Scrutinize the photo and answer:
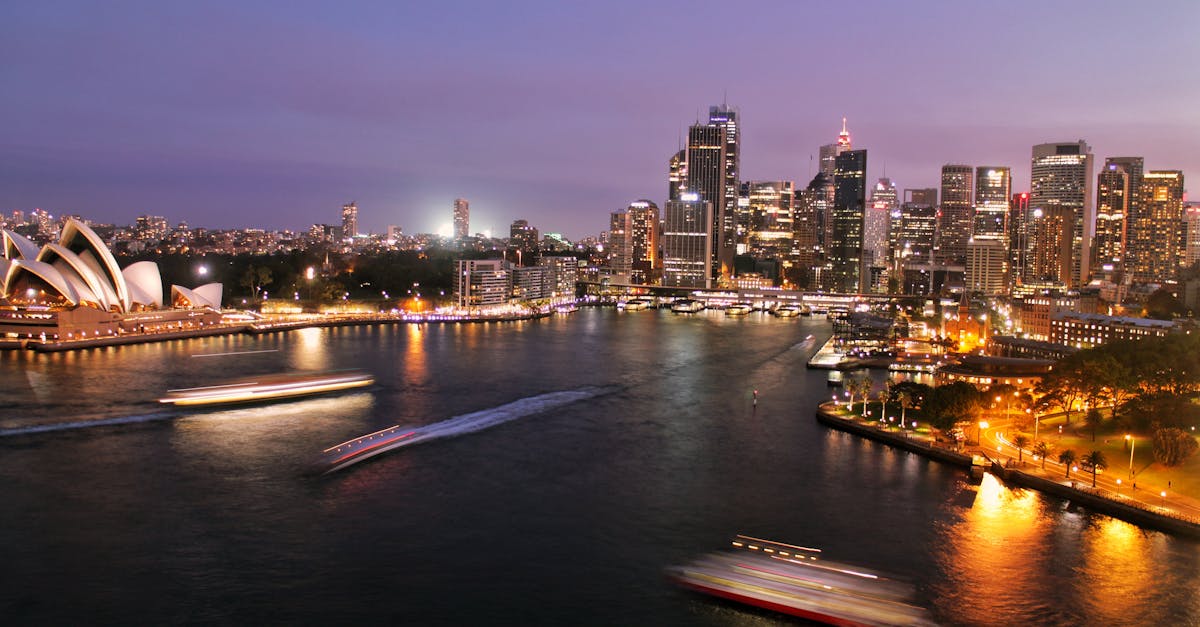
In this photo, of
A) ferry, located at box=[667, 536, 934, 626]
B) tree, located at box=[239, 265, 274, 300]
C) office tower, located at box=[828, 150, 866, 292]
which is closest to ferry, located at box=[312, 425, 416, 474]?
ferry, located at box=[667, 536, 934, 626]

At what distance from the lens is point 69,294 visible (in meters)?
16.8

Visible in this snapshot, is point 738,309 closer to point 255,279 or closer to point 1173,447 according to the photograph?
point 255,279

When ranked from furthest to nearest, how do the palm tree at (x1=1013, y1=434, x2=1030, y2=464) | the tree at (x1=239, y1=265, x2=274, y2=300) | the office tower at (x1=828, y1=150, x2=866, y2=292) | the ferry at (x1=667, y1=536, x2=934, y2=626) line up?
the office tower at (x1=828, y1=150, x2=866, y2=292), the tree at (x1=239, y1=265, x2=274, y2=300), the palm tree at (x1=1013, y1=434, x2=1030, y2=464), the ferry at (x1=667, y1=536, x2=934, y2=626)

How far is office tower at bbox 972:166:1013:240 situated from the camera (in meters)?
50.4

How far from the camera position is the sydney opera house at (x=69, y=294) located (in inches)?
645

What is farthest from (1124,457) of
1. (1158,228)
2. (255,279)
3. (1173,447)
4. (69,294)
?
(1158,228)

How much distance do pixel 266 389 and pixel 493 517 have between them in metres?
5.83

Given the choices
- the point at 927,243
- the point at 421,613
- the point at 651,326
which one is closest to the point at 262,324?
the point at 651,326

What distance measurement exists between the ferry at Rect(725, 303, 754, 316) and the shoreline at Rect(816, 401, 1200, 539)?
75.1ft

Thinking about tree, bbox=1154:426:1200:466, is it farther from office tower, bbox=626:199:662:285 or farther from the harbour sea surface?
office tower, bbox=626:199:662:285

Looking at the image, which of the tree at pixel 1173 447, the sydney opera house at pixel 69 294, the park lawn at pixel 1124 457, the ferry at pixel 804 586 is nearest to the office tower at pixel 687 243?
the sydney opera house at pixel 69 294

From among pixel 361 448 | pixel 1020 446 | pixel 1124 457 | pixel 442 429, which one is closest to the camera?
pixel 1124 457

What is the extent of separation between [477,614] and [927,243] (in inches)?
2310

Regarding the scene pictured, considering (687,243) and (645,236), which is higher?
(645,236)
